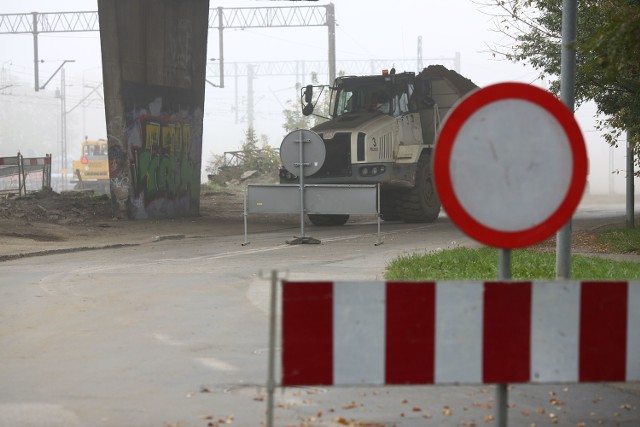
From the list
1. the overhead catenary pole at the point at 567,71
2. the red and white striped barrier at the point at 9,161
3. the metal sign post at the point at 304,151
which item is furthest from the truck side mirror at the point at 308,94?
the overhead catenary pole at the point at 567,71

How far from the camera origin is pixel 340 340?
4.36 metres

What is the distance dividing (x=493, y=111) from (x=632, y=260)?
1204 centimetres

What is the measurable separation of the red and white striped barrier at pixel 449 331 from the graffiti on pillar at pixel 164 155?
940 inches

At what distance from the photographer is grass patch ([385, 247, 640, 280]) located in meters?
12.5

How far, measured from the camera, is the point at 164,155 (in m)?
29.4

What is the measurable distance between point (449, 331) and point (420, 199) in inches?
888

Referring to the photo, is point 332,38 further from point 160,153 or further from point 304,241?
point 304,241

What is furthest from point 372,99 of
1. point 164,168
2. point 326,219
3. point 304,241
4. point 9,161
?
point 9,161

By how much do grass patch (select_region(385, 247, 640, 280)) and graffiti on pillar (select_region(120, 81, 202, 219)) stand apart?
13611mm

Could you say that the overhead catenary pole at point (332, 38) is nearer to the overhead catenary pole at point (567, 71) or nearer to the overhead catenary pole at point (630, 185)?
the overhead catenary pole at point (630, 185)

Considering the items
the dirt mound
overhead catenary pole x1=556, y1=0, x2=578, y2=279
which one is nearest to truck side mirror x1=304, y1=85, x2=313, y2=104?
the dirt mound

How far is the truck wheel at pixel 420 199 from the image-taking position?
26.8m

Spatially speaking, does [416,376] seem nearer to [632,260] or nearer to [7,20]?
[632,260]

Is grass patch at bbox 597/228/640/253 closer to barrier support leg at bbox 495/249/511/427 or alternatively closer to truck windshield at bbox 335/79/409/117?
truck windshield at bbox 335/79/409/117
